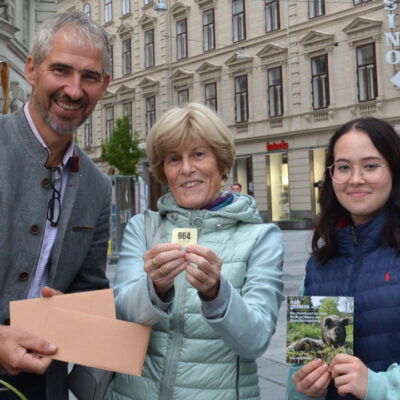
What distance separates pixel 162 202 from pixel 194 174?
0.18 metres

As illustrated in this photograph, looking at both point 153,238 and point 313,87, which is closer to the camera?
point 153,238

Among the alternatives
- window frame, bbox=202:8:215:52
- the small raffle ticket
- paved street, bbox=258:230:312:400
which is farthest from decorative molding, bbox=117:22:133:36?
the small raffle ticket

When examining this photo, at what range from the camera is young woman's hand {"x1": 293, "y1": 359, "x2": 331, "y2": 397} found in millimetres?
1817

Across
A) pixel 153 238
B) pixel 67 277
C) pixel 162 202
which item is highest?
pixel 162 202

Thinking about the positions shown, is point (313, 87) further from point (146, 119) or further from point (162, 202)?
point (162, 202)

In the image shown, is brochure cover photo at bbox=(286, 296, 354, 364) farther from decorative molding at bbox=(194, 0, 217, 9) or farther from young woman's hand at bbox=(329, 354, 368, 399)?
decorative molding at bbox=(194, 0, 217, 9)

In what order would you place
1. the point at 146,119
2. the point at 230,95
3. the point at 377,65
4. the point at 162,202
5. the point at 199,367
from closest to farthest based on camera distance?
the point at 199,367, the point at 162,202, the point at 377,65, the point at 230,95, the point at 146,119

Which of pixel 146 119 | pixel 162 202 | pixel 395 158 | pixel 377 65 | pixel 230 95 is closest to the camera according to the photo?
pixel 395 158

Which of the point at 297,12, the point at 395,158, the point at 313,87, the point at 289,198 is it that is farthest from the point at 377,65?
the point at 395,158

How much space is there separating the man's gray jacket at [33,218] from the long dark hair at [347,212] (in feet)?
3.00

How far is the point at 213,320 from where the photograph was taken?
5.95ft

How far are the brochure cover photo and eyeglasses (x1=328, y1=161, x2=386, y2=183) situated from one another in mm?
A: 460

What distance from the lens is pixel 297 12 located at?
81.3 ft

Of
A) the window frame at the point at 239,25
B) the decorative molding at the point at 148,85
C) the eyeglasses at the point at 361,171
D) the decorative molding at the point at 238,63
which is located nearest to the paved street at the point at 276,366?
the eyeglasses at the point at 361,171
